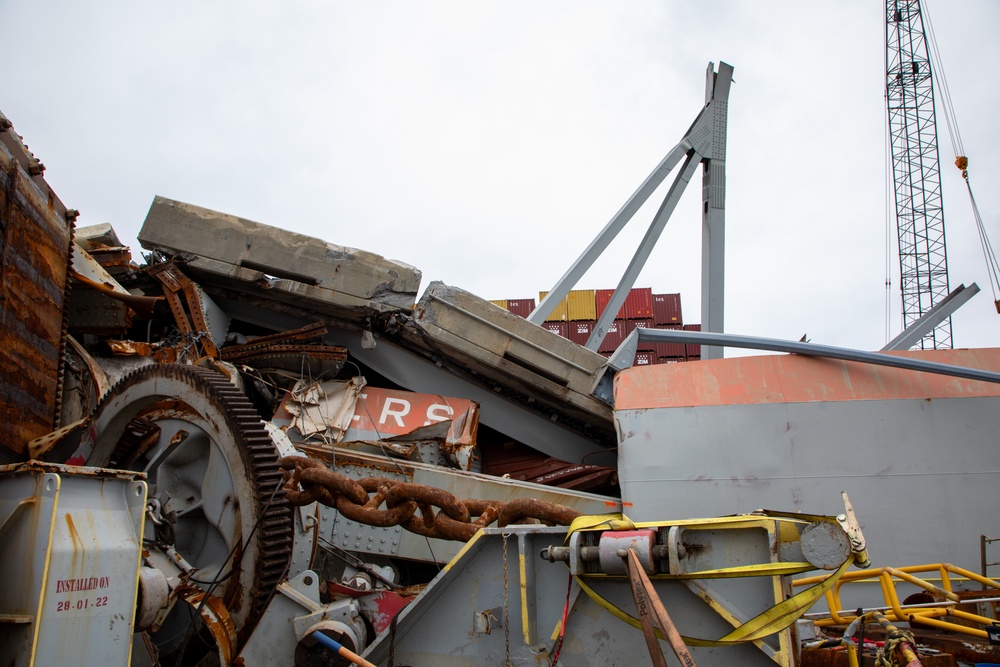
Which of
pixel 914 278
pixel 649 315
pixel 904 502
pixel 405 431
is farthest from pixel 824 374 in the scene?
pixel 914 278

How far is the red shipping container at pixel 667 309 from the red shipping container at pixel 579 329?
7.82 feet

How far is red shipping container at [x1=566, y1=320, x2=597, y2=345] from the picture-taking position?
2689 cm

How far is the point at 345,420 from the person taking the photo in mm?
8609

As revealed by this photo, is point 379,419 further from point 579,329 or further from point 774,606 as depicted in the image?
point 579,329

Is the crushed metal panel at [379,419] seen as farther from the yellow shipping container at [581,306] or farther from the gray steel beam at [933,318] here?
the yellow shipping container at [581,306]

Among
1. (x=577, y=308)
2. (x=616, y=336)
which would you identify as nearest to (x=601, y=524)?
(x=616, y=336)

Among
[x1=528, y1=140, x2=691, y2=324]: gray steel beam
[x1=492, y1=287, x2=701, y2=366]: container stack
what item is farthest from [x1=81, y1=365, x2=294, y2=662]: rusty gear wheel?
[x1=492, y1=287, x2=701, y2=366]: container stack

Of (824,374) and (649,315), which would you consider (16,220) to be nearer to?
(824,374)

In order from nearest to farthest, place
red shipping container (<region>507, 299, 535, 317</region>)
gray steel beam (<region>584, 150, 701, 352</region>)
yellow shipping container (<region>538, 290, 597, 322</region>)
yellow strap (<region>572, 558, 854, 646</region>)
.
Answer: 1. yellow strap (<region>572, 558, 854, 646</region>)
2. gray steel beam (<region>584, 150, 701, 352</region>)
3. yellow shipping container (<region>538, 290, 597, 322</region>)
4. red shipping container (<region>507, 299, 535, 317</region>)

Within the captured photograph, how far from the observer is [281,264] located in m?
9.10

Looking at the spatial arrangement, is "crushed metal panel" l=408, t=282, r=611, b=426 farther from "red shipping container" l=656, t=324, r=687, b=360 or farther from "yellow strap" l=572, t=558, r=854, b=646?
"red shipping container" l=656, t=324, r=687, b=360

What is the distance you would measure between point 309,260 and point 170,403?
4.43 m

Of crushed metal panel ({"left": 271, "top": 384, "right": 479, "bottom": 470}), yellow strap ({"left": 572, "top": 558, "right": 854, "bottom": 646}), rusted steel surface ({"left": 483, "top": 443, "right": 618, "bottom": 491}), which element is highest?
crushed metal panel ({"left": 271, "top": 384, "right": 479, "bottom": 470})

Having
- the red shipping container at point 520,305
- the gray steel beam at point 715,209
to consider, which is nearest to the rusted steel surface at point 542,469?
the gray steel beam at point 715,209
